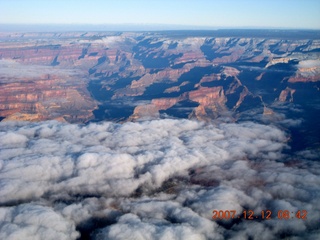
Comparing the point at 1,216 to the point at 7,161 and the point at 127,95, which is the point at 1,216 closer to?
the point at 7,161

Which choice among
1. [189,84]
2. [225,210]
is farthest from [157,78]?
[225,210]

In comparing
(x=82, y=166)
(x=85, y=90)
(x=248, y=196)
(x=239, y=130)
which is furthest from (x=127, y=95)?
(x=248, y=196)

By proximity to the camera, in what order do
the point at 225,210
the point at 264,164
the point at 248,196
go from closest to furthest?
the point at 225,210 → the point at 248,196 → the point at 264,164

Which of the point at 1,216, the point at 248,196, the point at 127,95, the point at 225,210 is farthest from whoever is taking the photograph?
the point at 127,95

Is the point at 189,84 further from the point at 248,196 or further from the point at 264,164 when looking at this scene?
the point at 248,196

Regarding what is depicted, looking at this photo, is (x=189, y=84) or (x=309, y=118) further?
(x=189, y=84)

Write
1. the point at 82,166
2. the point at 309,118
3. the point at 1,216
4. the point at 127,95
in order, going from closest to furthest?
the point at 1,216 < the point at 82,166 < the point at 309,118 < the point at 127,95

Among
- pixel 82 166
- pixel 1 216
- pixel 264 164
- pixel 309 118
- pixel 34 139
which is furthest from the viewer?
pixel 309 118

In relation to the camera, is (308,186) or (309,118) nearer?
(308,186)

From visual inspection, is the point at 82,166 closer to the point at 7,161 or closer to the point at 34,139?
the point at 7,161
